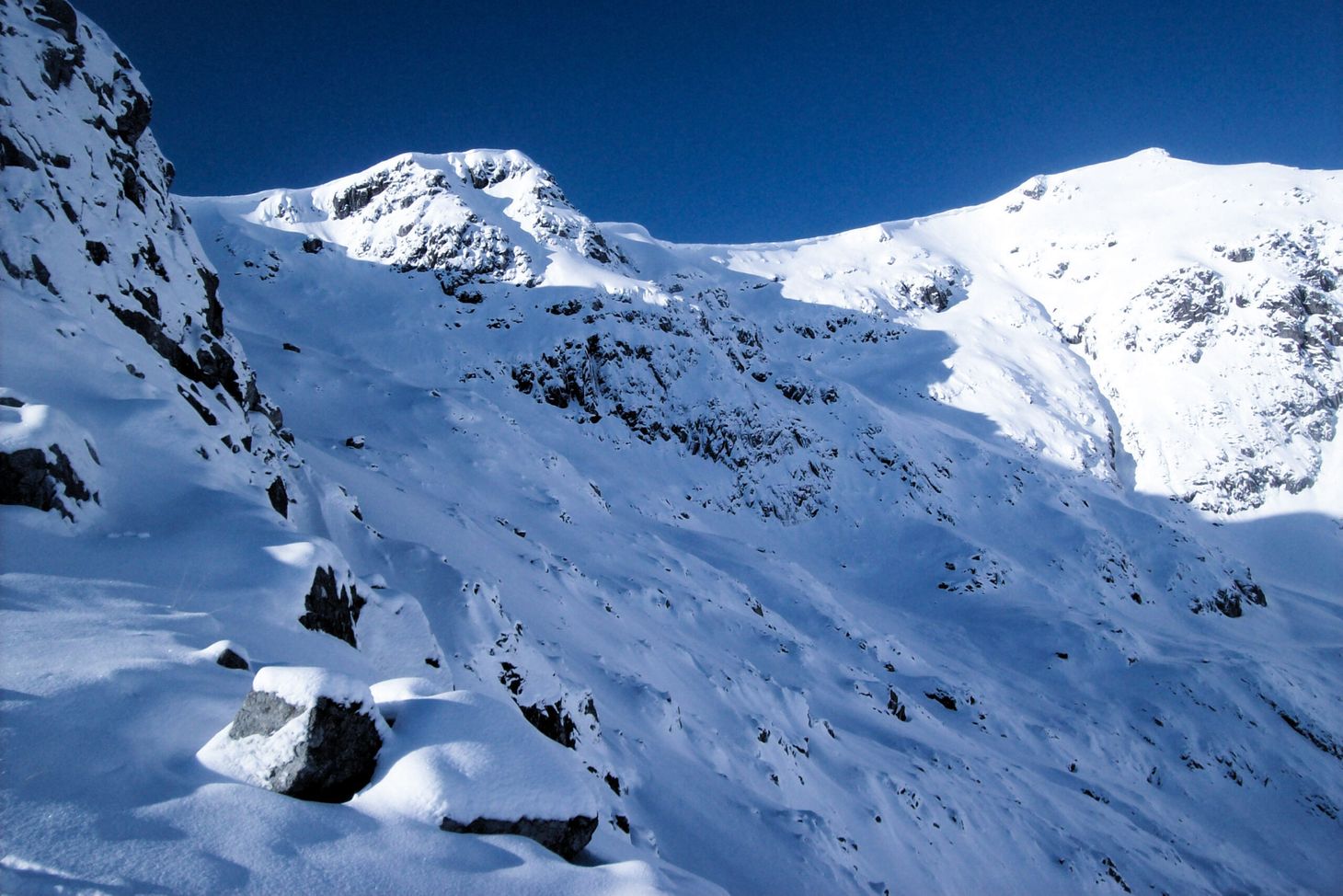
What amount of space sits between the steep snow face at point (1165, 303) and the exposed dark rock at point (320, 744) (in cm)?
6546

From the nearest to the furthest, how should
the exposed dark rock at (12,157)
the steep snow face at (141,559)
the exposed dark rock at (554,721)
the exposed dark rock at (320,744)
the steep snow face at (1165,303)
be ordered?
1. the steep snow face at (141,559)
2. the exposed dark rock at (320,744)
3. the exposed dark rock at (554,721)
4. the exposed dark rock at (12,157)
5. the steep snow face at (1165,303)

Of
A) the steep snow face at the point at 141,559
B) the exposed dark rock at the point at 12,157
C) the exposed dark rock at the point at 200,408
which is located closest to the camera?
the steep snow face at the point at 141,559

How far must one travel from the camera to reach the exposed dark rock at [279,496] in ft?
40.9

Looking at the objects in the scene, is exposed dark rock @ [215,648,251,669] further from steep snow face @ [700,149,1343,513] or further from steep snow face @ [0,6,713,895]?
steep snow face @ [700,149,1343,513]

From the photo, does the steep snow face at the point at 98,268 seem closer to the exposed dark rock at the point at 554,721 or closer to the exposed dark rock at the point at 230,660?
the exposed dark rock at the point at 230,660

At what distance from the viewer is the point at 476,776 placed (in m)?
5.14

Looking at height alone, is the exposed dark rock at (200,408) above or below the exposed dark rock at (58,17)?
below

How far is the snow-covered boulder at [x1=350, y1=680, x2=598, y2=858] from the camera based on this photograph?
495cm

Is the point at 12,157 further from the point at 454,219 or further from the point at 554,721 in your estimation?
the point at 454,219

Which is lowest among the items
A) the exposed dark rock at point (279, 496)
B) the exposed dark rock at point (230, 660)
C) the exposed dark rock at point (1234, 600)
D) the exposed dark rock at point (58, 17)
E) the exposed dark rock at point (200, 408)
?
the exposed dark rock at point (1234, 600)

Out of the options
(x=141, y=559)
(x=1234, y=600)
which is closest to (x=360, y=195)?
(x=141, y=559)

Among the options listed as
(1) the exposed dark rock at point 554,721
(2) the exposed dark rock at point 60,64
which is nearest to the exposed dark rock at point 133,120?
(2) the exposed dark rock at point 60,64

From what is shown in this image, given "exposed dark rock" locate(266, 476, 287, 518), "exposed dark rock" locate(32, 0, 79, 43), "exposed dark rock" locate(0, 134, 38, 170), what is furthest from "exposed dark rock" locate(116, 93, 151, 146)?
"exposed dark rock" locate(266, 476, 287, 518)

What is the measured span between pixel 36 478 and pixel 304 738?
6258 mm
